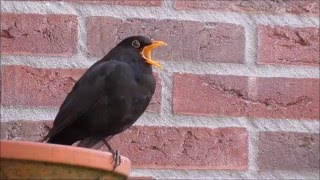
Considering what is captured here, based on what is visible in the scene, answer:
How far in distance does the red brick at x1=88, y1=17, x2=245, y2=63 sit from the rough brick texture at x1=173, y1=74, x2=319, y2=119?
0.13 feet

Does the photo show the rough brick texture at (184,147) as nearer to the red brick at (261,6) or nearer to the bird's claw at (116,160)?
the red brick at (261,6)

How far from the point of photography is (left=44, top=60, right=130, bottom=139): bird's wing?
142 cm

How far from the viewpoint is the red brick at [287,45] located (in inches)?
62.6

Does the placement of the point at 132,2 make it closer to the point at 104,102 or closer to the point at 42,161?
the point at 104,102

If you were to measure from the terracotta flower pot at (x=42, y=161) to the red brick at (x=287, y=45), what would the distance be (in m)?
0.53

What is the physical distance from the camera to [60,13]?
1547 mm

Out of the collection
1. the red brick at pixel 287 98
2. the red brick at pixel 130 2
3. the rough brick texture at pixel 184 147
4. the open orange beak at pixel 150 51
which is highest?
the red brick at pixel 130 2

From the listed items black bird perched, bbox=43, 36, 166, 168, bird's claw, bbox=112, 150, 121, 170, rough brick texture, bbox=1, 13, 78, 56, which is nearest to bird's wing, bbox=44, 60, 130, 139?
black bird perched, bbox=43, 36, 166, 168

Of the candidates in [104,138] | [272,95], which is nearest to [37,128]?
[104,138]

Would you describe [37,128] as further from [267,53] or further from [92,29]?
[267,53]

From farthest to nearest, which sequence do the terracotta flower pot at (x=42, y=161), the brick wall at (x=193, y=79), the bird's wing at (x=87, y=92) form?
the brick wall at (x=193, y=79)
the bird's wing at (x=87, y=92)
the terracotta flower pot at (x=42, y=161)

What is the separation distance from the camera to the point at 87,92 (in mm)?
1434

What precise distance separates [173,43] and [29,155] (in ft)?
1.73

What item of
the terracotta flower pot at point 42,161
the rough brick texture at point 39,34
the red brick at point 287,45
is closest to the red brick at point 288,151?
the red brick at point 287,45
